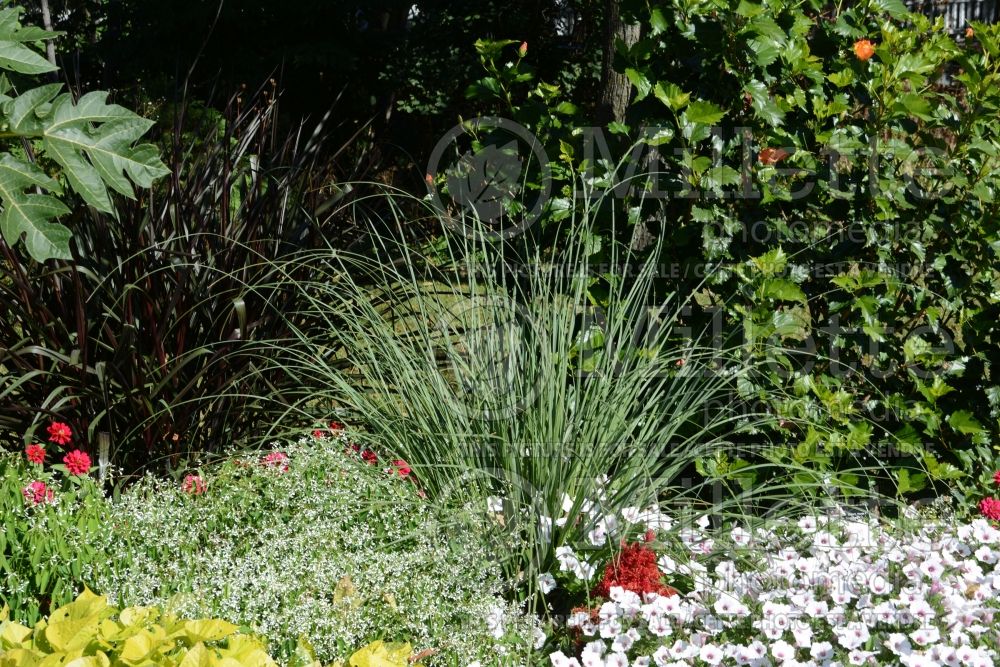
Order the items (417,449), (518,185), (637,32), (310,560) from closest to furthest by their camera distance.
A: (310,560)
(417,449)
(518,185)
(637,32)

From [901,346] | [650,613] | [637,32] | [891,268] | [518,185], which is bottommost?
[650,613]

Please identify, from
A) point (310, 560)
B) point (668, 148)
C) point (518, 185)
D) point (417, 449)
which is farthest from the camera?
point (518, 185)

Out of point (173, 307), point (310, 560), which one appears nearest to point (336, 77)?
point (173, 307)

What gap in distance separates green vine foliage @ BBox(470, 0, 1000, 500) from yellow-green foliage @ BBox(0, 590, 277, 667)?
188 centimetres

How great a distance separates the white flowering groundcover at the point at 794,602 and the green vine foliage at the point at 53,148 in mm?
1506

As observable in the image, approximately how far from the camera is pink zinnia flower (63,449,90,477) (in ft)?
9.84

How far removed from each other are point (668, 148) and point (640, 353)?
2.35ft

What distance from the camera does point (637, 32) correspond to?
3992 millimetres

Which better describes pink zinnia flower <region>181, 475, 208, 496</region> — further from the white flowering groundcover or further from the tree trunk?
the tree trunk

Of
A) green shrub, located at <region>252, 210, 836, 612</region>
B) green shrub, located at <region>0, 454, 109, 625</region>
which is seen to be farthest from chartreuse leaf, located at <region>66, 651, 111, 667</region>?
green shrub, located at <region>252, 210, 836, 612</region>

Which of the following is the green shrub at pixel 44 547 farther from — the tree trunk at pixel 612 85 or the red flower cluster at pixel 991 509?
the red flower cluster at pixel 991 509

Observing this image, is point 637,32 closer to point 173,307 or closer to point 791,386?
point 791,386

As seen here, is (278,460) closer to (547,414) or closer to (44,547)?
(44,547)

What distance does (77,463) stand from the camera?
118 inches
